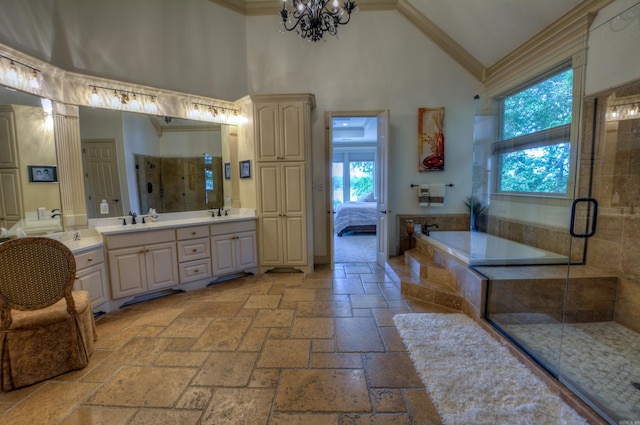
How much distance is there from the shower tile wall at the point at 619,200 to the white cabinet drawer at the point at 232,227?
385 centimetres

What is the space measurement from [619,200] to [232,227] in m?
4.11

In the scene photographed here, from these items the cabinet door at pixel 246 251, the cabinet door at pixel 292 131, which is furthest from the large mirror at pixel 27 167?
the cabinet door at pixel 292 131

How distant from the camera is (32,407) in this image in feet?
5.57

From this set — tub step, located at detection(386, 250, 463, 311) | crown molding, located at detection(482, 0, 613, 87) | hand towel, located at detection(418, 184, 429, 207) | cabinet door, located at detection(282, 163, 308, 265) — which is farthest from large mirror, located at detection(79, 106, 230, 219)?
crown molding, located at detection(482, 0, 613, 87)

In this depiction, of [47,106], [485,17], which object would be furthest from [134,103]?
[485,17]

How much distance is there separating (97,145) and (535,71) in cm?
527

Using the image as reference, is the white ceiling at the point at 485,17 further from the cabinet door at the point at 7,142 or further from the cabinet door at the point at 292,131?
the cabinet door at the point at 7,142

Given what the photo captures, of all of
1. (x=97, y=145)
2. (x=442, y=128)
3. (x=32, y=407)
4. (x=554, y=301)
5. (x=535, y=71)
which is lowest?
(x=32, y=407)

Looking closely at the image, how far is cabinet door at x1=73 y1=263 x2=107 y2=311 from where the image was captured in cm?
259

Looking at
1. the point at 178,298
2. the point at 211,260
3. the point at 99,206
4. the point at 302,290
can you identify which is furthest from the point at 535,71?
the point at 99,206

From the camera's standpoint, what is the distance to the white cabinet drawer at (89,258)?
2564 millimetres

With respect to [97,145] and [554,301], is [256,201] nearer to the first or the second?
[97,145]

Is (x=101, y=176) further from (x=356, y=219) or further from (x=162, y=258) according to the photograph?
(x=356, y=219)

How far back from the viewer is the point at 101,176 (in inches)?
126
